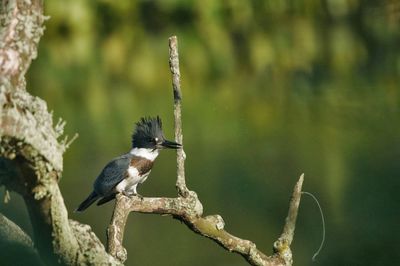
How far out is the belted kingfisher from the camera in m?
4.23

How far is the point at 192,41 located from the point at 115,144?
34.4 feet

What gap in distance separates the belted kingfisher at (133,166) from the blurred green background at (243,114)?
75.1 inches

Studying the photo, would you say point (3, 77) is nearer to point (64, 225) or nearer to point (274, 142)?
point (64, 225)

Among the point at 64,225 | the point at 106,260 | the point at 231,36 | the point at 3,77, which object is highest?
the point at 3,77

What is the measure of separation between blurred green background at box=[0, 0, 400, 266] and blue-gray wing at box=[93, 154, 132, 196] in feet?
6.66

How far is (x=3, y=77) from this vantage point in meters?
2.33

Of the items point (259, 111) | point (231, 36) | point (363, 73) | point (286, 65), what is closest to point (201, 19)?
point (231, 36)

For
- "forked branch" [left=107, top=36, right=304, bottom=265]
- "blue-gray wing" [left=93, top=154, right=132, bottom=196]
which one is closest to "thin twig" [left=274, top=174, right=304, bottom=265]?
"forked branch" [left=107, top=36, right=304, bottom=265]

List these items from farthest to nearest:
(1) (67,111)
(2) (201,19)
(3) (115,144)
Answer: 1. (2) (201,19)
2. (1) (67,111)
3. (3) (115,144)

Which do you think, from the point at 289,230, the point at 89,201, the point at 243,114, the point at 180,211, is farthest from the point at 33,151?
the point at 243,114

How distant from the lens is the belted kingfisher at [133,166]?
423cm

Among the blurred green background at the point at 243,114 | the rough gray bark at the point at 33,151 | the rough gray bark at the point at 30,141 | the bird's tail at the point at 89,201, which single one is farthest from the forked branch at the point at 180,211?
the blurred green background at the point at 243,114

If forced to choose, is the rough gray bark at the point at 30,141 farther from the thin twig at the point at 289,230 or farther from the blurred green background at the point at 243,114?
the blurred green background at the point at 243,114

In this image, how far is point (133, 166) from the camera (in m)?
4.46
